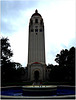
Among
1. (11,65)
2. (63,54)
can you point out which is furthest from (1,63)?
(63,54)

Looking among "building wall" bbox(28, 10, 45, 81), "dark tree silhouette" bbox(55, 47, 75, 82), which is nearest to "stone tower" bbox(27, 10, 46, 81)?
"building wall" bbox(28, 10, 45, 81)

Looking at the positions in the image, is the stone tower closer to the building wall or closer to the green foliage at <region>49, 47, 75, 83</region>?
the building wall

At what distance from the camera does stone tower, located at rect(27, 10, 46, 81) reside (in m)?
37.7

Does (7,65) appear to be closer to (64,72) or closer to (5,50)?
(5,50)

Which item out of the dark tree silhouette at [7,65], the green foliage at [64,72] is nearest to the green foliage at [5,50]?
the dark tree silhouette at [7,65]

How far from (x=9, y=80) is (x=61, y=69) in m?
13.2

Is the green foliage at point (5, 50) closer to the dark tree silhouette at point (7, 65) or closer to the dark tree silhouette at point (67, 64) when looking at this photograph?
the dark tree silhouette at point (7, 65)

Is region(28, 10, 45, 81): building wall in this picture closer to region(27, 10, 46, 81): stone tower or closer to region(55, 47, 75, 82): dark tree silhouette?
region(27, 10, 46, 81): stone tower

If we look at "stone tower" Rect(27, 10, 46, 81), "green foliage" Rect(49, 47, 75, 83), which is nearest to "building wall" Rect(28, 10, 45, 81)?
"stone tower" Rect(27, 10, 46, 81)

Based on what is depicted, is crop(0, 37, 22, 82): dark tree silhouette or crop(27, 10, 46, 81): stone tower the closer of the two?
crop(0, 37, 22, 82): dark tree silhouette

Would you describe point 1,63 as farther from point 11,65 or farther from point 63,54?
point 63,54

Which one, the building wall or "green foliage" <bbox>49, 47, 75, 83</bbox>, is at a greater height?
the building wall

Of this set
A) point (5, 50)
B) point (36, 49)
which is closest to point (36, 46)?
point (36, 49)

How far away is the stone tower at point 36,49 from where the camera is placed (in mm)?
37688
